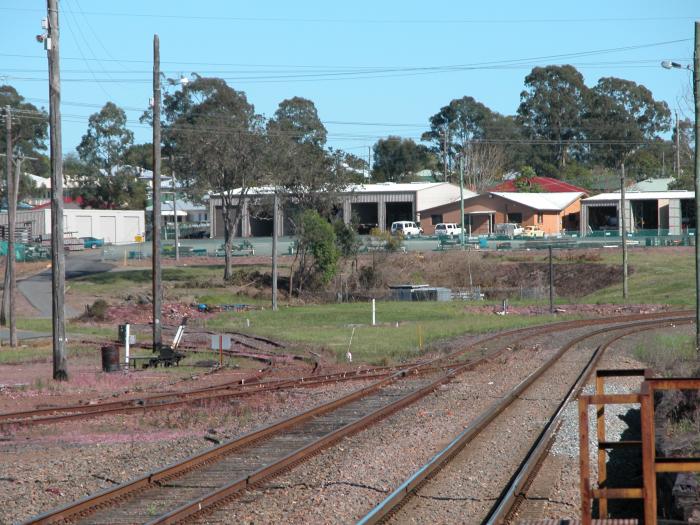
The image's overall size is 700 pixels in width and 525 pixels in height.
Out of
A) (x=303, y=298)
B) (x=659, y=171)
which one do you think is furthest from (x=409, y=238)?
(x=659, y=171)

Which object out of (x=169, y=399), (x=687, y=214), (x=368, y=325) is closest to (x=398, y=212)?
(x=687, y=214)

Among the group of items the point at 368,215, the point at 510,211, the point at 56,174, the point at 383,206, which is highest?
the point at 383,206

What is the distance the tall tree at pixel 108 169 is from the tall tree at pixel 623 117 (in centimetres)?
6222

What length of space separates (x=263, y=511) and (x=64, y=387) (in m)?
13.1

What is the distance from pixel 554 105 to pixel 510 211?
43508 mm

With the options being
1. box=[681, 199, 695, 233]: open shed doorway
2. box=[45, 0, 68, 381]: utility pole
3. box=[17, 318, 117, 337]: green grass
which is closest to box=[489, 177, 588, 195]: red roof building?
box=[681, 199, 695, 233]: open shed doorway

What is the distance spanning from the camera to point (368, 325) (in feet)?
140

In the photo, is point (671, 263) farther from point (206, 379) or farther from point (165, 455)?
point (165, 455)

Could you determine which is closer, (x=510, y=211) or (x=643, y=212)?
(x=643, y=212)

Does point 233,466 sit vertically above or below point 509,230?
below

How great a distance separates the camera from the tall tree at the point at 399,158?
147 m

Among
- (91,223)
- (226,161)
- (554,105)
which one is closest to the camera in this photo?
(226,161)

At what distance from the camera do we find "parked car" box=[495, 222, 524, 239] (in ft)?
293

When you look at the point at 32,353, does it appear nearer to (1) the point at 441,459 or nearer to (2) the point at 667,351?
(2) the point at 667,351
